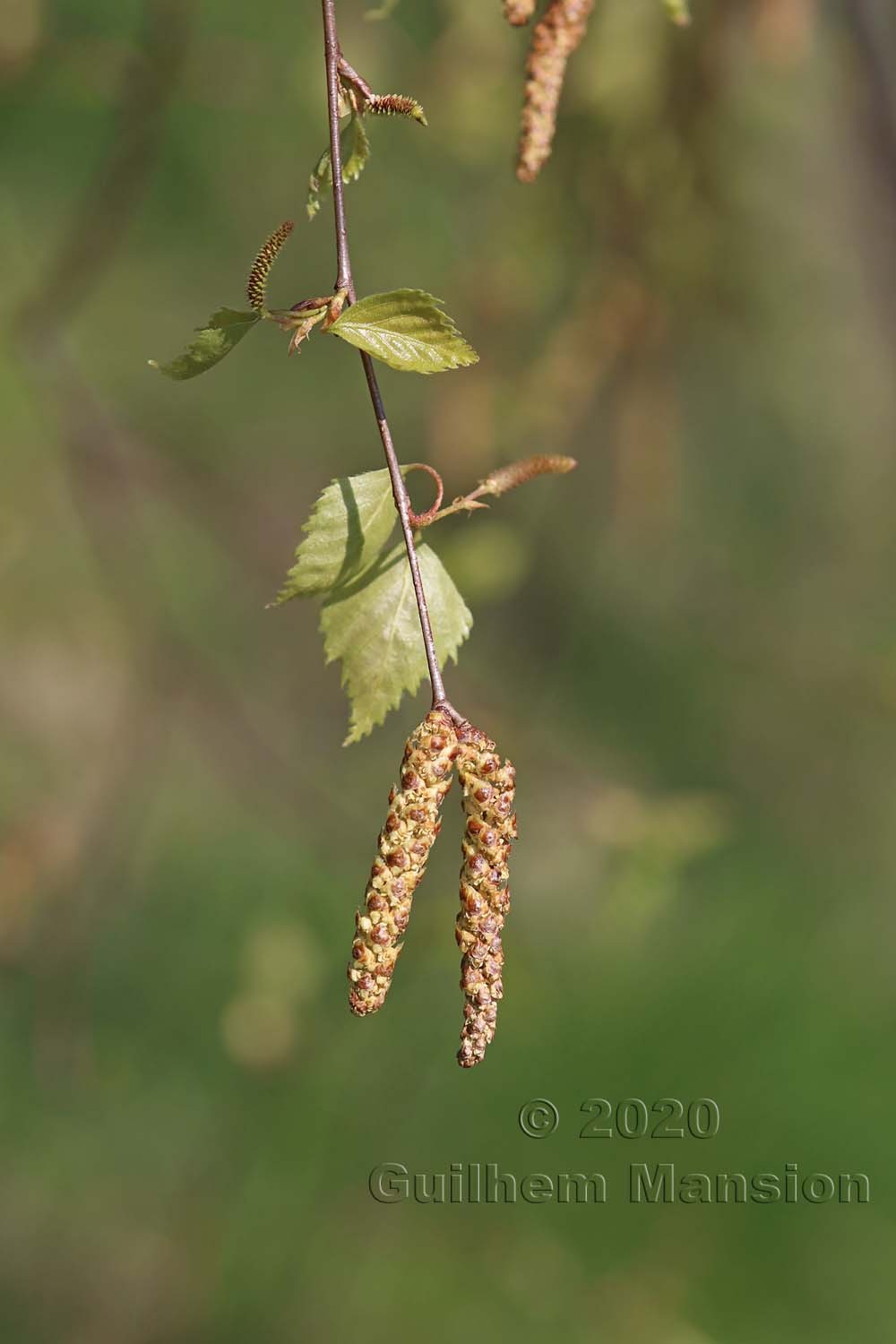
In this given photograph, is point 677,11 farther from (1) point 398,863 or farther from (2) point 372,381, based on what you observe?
(1) point 398,863

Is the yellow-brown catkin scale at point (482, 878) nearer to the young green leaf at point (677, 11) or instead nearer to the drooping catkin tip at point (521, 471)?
the drooping catkin tip at point (521, 471)

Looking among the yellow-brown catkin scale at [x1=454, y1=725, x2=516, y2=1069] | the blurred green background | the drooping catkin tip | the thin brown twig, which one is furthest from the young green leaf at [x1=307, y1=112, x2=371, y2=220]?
the blurred green background

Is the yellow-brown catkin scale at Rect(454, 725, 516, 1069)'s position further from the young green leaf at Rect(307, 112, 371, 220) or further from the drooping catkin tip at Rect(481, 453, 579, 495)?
the young green leaf at Rect(307, 112, 371, 220)

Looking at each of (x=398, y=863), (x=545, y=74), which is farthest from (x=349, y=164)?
(x=398, y=863)

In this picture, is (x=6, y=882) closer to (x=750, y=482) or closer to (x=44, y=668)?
(x=44, y=668)

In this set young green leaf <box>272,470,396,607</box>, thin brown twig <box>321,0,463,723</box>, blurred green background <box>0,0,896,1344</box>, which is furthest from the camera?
blurred green background <box>0,0,896,1344</box>

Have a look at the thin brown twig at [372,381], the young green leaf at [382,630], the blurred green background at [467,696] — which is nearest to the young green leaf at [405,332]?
the thin brown twig at [372,381]

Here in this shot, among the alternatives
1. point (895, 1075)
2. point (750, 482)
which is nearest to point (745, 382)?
point (750, 482)
